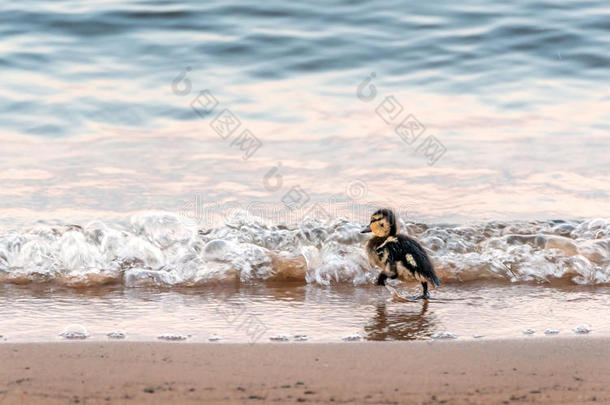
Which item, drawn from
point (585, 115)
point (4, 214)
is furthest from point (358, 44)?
point (4, 214)

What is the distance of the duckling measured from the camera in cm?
482

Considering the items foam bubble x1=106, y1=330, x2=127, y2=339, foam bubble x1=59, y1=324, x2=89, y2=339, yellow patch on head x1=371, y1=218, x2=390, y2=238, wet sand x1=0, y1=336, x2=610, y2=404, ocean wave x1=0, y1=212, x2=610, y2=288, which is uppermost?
yellow patch on head x1=371, y1=218, x2=390, y2=238

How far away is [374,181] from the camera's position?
6.87 meters

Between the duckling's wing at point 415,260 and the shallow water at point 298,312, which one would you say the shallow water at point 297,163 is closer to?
the shallow water at point 298,312

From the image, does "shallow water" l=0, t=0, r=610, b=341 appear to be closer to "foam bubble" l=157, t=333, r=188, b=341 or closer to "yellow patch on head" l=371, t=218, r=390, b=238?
"foam bubble" l=157, t=333, r=188, b=341

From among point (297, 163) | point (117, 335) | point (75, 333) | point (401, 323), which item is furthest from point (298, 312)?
point (297, 163)

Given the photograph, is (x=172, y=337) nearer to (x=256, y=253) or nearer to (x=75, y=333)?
(x=75, y=333)

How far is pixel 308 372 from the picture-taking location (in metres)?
3.22

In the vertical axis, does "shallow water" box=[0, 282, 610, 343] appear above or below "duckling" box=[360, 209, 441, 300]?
below

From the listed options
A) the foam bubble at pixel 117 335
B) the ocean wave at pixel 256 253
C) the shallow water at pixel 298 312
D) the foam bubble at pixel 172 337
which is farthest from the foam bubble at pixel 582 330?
the foam bubble at pixel 117 335

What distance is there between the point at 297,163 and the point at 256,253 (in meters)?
1.92

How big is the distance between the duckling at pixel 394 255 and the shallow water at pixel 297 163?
184 mm

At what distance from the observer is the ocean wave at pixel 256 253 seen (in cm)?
519

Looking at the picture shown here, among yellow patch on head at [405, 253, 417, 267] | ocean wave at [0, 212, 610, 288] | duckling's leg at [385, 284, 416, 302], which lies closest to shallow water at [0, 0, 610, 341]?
ocean wave at [0, 212, 610, 288]
